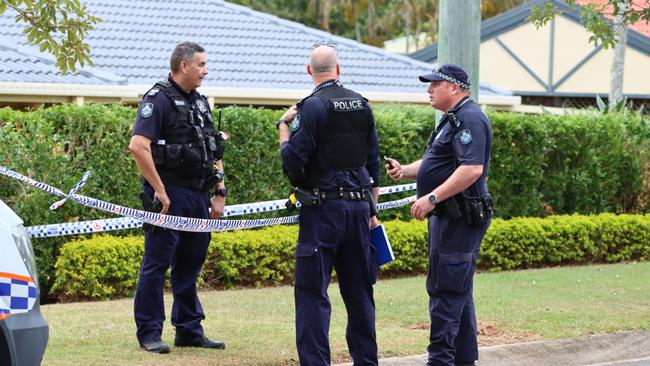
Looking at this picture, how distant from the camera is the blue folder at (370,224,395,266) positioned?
7105 mm

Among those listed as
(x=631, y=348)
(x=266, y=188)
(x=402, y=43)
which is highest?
(x=402, y=43)

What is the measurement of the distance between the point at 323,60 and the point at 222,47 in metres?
12.6

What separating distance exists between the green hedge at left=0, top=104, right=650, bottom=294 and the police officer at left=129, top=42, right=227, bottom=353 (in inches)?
129

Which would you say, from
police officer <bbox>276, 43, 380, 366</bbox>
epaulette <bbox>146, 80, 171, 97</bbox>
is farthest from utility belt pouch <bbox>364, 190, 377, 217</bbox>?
epaulette <bbox>146, 80, 171, 97</bbox>

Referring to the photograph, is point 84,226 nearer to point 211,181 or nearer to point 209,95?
point 211,181

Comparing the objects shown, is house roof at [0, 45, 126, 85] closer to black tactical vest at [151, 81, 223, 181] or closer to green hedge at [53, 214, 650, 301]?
green hedge at [53, 214, 650, 301]

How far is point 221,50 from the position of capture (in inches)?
752

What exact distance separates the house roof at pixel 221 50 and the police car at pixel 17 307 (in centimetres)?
1033

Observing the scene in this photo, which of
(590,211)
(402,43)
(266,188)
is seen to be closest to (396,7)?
(402,43)

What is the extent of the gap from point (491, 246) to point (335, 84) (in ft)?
23.1

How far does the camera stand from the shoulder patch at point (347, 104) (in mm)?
6758

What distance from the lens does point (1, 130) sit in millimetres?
10508

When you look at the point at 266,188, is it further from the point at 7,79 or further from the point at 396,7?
the point at 396,7

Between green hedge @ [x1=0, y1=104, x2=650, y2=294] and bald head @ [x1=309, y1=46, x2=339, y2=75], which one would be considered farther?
green hedge @ [x1=0, y1=104, x2=650, y2=294]
